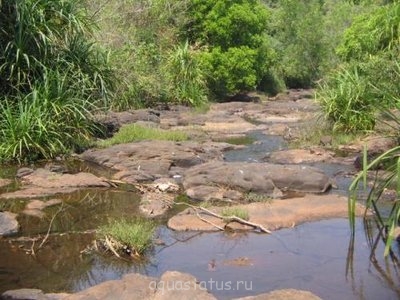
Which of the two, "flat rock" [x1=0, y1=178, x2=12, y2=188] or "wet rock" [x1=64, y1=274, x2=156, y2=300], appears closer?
"wet rock" [x1=64, y1=274, x2=156, y2=300]

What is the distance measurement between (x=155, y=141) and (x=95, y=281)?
7.07 m

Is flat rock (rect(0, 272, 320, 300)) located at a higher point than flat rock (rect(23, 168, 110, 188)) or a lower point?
higher

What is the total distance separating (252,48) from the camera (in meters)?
25.2

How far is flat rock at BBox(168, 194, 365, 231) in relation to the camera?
25.5ft

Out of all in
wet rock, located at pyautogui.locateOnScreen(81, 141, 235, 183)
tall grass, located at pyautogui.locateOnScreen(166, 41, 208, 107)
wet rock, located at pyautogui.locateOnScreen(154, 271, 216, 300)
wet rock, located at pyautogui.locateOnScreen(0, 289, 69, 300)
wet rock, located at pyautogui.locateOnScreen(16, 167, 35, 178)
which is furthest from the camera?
tall grass, located at pyautogui.locateOnScreen(166, 41, 208, 107)

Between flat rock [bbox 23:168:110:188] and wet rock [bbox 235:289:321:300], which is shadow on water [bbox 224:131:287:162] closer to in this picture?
flat rock [bbox 23:168:110:188]

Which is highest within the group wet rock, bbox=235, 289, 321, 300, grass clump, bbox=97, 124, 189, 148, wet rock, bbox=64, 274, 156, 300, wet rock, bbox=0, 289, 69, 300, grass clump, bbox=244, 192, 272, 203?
wet rock, bbox=235, 289, 321, 300

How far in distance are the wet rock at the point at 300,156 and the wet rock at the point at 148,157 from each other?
3.90 ft

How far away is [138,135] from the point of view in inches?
541

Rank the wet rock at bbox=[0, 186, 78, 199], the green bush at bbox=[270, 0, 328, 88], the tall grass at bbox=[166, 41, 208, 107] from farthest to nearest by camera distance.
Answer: the green bush at bbox=[270, 0, 328, 88], the tall grass at bbox=[166, 41, 208, 107], the wet rock at bbox=[0, 186, 78, 199]

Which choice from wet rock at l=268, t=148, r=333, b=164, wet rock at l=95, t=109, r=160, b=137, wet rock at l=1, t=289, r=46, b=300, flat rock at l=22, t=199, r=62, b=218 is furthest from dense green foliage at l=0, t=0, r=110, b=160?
wet rock at l=1, t=289, r=46, b=300

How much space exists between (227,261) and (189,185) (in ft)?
10.9

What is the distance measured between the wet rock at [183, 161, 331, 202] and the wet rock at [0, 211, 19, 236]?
2.84 meters

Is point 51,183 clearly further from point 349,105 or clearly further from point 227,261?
point 349,105
